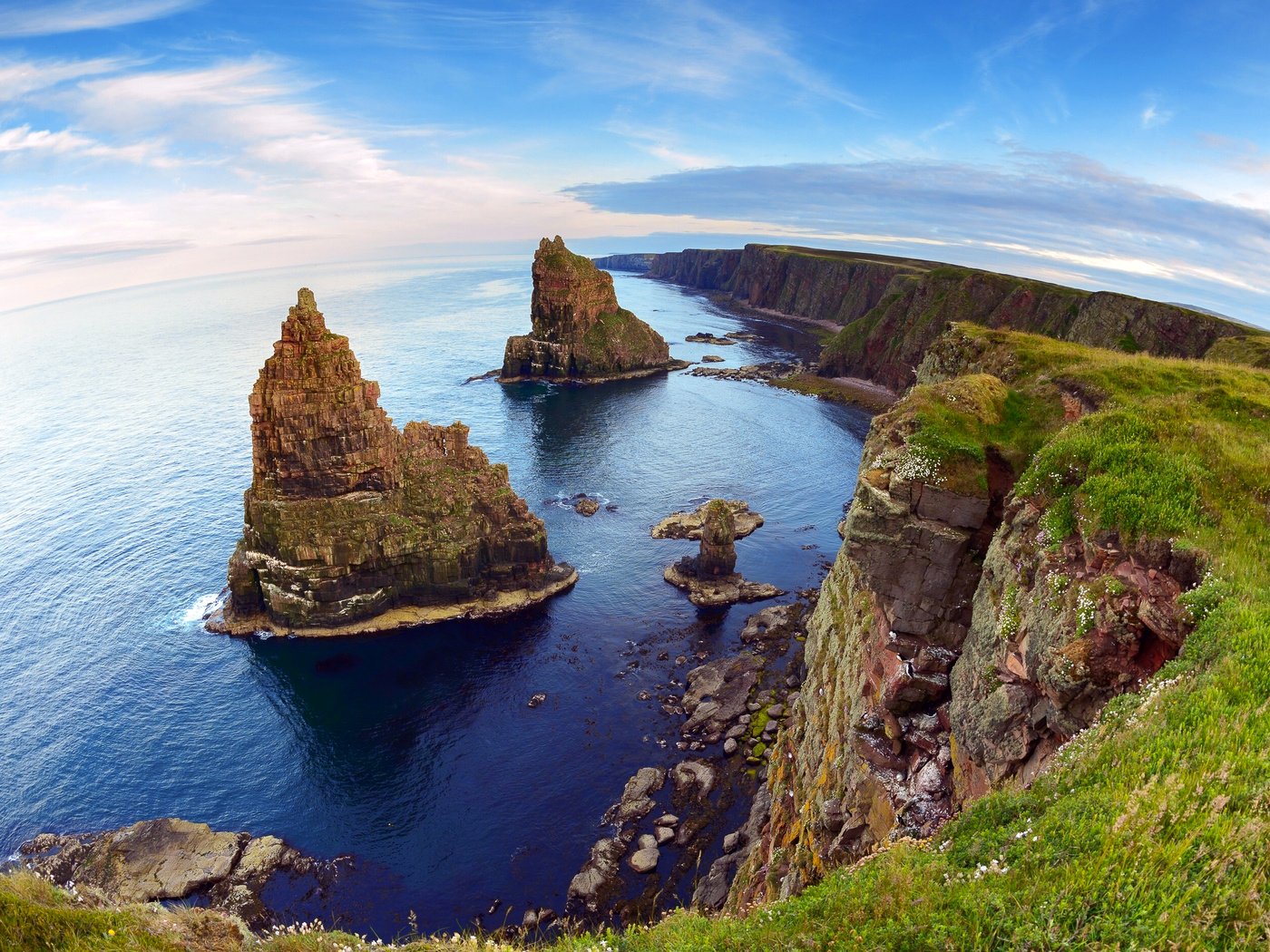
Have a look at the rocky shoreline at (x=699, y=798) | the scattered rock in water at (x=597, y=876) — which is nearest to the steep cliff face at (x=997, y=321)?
the rocky shoreline at (x=699, y=798)

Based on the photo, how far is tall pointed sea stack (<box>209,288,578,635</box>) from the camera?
63219 millimetres

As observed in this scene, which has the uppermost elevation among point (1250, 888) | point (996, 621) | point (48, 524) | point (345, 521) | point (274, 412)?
point (1250, 888)

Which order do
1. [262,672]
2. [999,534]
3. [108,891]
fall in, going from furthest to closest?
[262,672]
[108,891]
[999,534]

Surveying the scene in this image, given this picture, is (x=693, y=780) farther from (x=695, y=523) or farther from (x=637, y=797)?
(x=695, y=523)

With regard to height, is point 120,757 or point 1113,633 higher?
point 1113,633

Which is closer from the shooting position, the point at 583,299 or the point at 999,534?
the point at 999,534

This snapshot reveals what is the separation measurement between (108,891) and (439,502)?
3903 cm

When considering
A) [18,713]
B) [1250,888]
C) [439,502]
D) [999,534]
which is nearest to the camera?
[1250,888]

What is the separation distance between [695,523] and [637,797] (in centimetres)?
4603

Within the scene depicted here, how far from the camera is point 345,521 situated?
2552 inches

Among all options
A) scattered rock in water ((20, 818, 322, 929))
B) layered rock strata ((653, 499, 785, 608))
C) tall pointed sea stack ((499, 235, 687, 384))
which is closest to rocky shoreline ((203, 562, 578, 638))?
layered rock strata ((653, 499, 785, 608))

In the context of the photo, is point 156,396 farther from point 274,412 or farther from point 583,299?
point 274,412

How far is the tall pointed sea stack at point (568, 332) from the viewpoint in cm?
16400

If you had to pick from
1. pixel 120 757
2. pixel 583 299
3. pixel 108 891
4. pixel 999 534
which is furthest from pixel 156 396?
pixel 999 534
